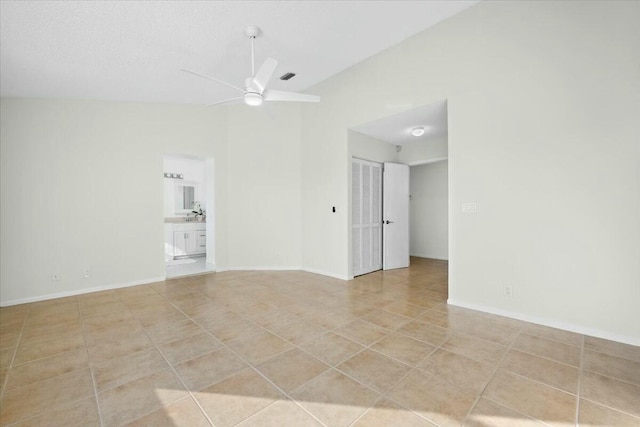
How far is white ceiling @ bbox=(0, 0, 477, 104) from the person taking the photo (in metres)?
2.66

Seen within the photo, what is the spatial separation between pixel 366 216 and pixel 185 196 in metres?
5.32

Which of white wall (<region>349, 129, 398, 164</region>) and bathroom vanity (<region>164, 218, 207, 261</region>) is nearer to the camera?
white wall (<region>349, 129, 398, 164</region>)

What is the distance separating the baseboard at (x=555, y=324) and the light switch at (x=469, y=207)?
1.11m

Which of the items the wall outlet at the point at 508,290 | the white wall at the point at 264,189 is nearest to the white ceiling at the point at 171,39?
the white wall at the point at 264,189

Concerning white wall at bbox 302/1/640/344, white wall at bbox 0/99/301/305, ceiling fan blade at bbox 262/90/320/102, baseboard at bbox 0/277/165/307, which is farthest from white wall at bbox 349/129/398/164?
baseboard at bbox 0/277/165/307

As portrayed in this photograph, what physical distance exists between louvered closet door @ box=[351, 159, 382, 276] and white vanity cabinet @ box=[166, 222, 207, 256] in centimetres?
456

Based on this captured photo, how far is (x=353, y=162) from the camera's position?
4.83m

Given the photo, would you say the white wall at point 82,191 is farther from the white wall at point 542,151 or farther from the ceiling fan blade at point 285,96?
the white wall at point 542,151

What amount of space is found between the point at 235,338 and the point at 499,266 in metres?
2.90

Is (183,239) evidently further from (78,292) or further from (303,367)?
(303,367)

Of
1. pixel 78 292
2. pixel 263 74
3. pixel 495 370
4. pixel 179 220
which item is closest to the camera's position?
pixel 495 370

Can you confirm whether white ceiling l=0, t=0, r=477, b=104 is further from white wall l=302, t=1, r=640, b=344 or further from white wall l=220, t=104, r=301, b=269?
white wall l=220, t=104, r=301, b=269

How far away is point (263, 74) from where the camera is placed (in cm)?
291

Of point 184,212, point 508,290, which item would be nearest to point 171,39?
point 508,290
